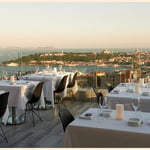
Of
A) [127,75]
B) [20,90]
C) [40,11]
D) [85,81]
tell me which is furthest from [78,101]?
[40,11]

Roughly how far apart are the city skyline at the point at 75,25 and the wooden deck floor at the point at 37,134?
3.59 metres

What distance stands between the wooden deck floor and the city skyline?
3.59 metres

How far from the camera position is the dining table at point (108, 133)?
2307 mm

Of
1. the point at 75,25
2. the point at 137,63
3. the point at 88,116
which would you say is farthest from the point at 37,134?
the point at 75,25

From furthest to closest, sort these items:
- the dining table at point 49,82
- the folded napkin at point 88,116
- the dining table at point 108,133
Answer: the dining table at point 49,82, the folded napkin at point 88,116, the dining table at point 108,133

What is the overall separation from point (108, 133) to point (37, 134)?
2.35 m

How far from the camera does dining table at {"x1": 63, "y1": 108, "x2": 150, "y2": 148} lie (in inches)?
90.8

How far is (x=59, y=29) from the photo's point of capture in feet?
28.9

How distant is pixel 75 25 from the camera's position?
8.72 meters

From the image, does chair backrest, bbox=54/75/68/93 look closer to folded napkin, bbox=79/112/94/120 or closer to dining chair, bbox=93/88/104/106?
dining chair, bbox=93/88/104/106

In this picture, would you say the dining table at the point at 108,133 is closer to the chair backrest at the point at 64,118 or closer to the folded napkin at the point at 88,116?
the folded napkin at the point at 88,116

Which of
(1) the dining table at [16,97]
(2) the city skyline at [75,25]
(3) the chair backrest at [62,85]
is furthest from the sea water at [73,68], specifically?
(1) the dining table at [16,97]

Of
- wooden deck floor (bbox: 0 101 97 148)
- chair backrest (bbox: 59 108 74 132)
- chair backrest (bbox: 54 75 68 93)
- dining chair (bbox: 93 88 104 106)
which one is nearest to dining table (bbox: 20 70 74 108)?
chair backrest (bbox: 54 75 68 93)

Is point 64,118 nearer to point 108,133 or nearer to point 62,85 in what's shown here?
point 108,133
